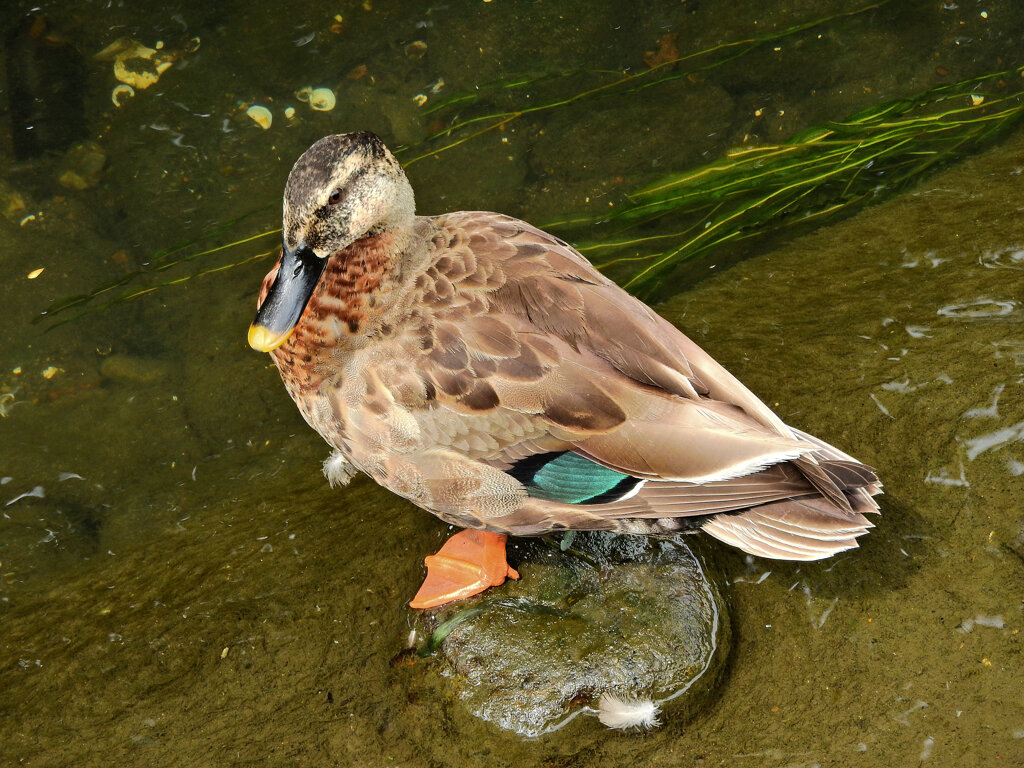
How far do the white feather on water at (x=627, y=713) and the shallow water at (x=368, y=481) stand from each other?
0.05m

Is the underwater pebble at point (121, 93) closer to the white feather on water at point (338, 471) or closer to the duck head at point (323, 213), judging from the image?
the white feather on water at point (338, 471)

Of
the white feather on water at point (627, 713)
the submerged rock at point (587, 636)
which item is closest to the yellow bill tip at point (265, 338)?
the submerged rock at point (587, 636)

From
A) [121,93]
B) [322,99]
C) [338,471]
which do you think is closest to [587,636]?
[338,471]

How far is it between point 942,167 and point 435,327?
9.99 ft

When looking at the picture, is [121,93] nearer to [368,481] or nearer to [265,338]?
[368,481]

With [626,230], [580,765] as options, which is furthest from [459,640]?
[626,230]

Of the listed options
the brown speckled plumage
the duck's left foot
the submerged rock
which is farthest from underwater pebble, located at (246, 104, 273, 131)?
the submerged rock

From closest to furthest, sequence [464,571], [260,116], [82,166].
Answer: [464,571] → [82,166] → [260,116]

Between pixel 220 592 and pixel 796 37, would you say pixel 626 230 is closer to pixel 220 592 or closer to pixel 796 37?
pixel 796 37

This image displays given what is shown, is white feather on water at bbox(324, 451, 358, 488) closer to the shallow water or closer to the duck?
the shallow water

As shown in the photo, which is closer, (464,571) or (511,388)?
(511,388)

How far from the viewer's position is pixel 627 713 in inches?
109

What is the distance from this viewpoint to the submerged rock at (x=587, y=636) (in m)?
2.81

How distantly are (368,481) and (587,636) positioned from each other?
1157 mm
